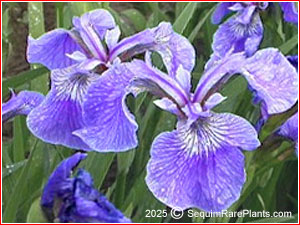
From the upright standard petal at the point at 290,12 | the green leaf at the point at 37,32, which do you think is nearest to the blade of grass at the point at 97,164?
the green leaf at the point at 37,32

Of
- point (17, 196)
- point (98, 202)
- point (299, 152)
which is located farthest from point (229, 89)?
point (98, 202)

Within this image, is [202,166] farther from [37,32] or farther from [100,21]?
[37,32]

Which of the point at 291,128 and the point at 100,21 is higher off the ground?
the point at 100,21

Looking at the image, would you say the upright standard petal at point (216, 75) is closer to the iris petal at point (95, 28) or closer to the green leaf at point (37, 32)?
the iris petal at point (95, 28)

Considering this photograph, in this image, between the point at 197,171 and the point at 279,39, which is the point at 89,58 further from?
the point at 279,39

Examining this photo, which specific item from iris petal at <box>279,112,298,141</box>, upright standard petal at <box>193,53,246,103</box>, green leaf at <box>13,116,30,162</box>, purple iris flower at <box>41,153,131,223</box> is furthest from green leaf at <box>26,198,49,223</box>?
green leaf at <box>13,116,30,162</box>

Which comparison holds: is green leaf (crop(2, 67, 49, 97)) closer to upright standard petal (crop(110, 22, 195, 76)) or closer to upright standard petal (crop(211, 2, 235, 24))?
upright standard petal (crop(110, 22, 195, 76))

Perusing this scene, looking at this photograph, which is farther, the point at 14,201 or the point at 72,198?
the point at 14,201

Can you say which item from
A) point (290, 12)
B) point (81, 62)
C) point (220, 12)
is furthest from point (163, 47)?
point (220, 12)
